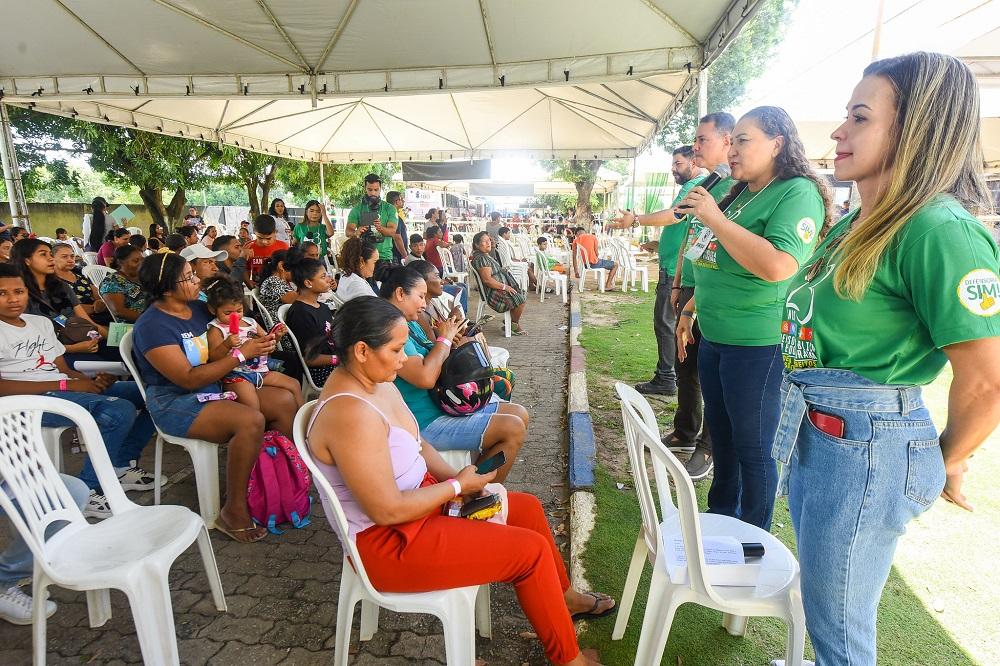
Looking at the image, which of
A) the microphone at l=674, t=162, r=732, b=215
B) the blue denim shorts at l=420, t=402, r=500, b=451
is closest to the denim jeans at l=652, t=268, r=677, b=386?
the microphone at l=674, t=162, r=732, b=215

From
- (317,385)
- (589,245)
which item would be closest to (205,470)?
(317,385)

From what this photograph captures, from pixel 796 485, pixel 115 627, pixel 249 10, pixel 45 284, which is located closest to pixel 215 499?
pixel 115 627

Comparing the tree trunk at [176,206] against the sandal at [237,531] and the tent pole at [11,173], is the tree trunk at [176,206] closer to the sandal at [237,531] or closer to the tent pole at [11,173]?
the tent pole at [11,173]

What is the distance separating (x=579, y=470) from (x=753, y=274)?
5.92 feet

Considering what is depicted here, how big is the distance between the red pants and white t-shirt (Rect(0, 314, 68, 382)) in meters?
2.65

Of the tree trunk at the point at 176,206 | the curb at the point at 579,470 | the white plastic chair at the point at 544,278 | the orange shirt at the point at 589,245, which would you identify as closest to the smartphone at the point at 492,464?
the curb at the point at 579,470

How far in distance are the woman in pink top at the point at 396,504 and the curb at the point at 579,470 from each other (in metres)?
0.78

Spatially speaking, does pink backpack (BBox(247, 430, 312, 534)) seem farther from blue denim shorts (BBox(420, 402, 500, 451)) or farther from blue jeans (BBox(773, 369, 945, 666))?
blue jeans (BBox(773, 369, 945, 666))

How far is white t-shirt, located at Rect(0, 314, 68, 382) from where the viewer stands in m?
3.00

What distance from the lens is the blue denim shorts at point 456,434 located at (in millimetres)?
2768

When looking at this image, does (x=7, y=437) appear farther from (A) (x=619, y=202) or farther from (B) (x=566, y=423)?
(A) (x=619, y=202)

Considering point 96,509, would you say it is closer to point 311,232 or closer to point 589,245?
point 311,232

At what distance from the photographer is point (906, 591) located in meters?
2.38

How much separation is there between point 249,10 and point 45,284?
329 cm
